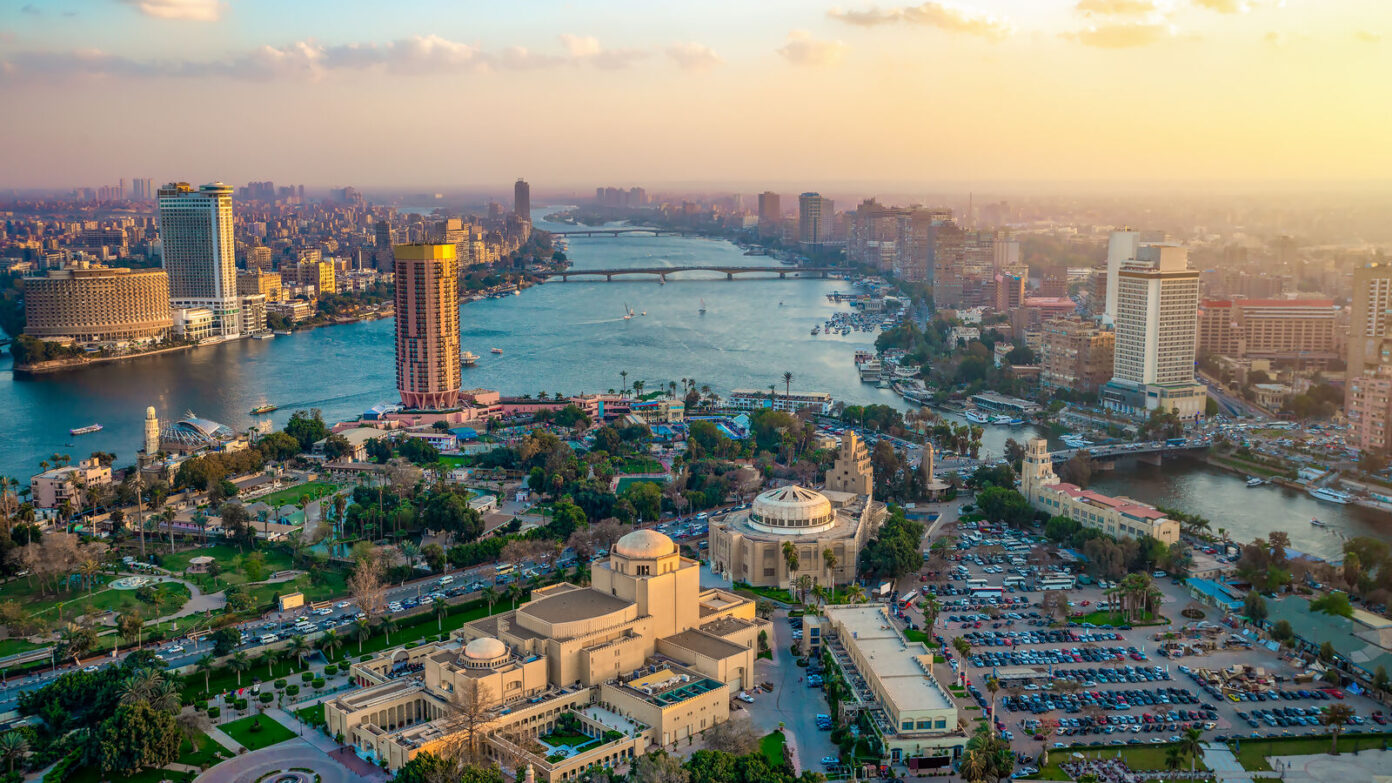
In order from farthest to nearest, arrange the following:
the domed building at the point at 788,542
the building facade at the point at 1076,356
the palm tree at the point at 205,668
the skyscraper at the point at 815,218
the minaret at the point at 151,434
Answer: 1. the skyscraper at the point at 815,218
2. the building facade at the point at 1076,356
3. the minaret at the point at 151,434
4. the domed building at the point at 788,542
5. the palm tree at the point at 205,668

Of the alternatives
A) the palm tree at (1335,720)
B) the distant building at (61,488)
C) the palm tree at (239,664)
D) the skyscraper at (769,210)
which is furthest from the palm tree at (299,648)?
the skyscraper at (769,210)

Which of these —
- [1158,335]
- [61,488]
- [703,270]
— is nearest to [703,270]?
[703,270]

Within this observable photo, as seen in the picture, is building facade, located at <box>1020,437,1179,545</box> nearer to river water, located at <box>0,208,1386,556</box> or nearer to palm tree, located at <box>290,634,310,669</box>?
river water, located at <box>0,208,1386,556</box>

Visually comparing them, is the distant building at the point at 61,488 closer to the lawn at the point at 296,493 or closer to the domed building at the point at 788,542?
the lawn at the point at 296,493

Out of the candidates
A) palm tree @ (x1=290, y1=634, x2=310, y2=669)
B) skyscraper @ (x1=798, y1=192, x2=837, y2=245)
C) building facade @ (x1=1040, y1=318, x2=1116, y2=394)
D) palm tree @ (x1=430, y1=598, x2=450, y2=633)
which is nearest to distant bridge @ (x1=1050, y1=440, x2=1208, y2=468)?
building facade @ (x1=1040, y1=318, x2=1116, y2=394)

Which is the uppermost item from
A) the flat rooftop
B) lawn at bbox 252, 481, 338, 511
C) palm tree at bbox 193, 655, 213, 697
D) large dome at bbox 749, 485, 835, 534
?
large dome at bbox 749, 485, 835, 534

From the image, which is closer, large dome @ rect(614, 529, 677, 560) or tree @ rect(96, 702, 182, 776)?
tree @ rect(96, 702, 182, 776)
